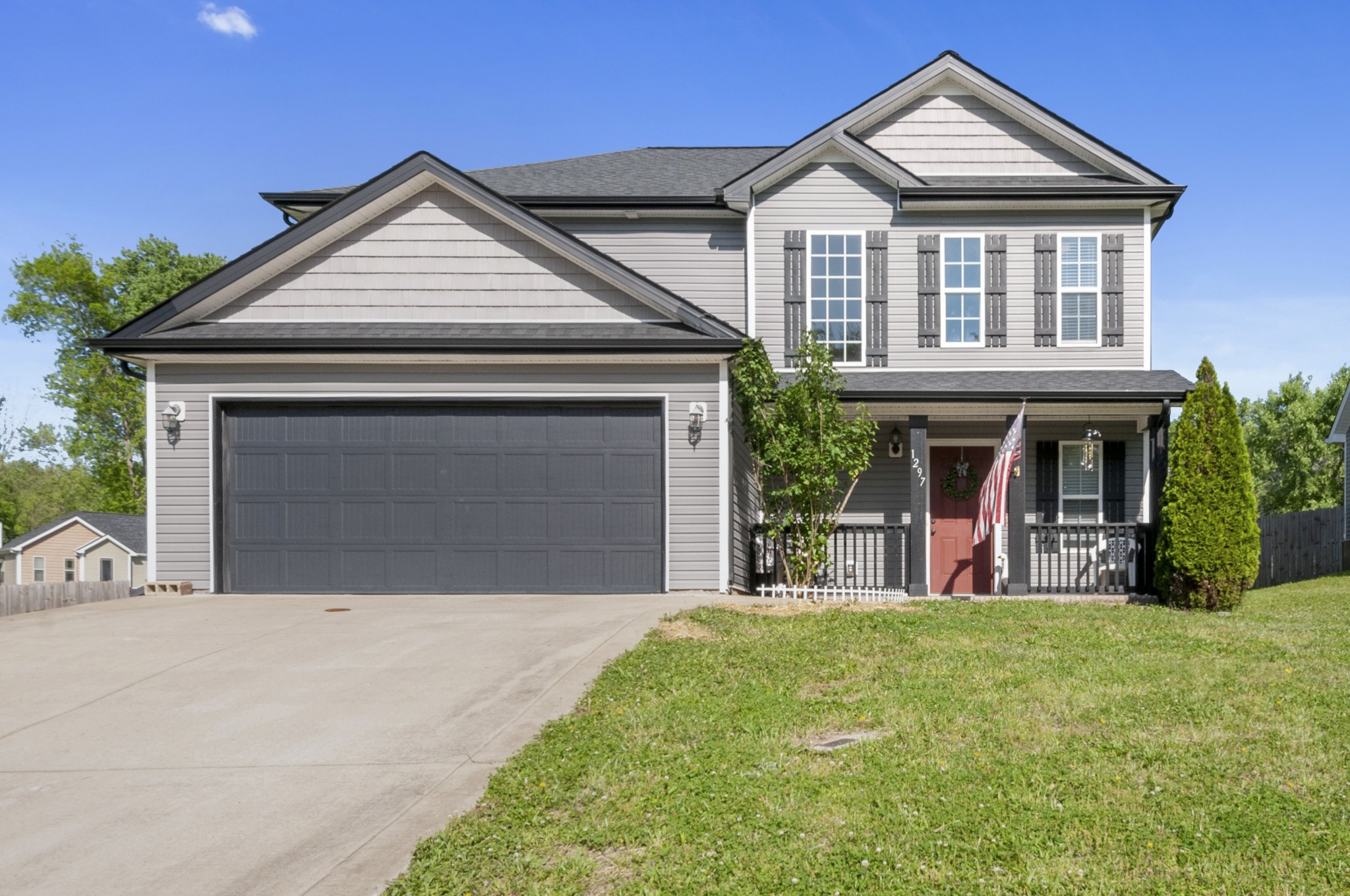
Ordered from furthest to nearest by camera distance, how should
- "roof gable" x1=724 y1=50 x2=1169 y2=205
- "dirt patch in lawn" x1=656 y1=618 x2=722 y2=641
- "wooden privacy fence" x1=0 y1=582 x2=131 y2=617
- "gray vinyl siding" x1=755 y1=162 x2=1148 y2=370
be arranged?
"gray vinyl siding" x1=755 y1=162 x2=1148 y2=370, "roof gable" x1=724 y1=50 x2=1169 y2=205, "wooden privacy fence" x1=0 y1=582 x2=131 y2=617, "dirt patch in lawn" x1=656 y1=618 x2=722 y2=641

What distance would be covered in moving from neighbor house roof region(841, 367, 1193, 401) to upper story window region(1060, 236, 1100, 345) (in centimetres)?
56

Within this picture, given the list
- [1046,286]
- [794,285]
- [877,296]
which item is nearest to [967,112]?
[1046,286]

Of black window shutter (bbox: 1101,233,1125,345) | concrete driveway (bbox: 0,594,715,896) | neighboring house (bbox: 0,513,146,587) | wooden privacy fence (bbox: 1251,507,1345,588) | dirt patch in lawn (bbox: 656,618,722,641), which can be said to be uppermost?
black window shutter (bbox: 1101,233,1125,345)

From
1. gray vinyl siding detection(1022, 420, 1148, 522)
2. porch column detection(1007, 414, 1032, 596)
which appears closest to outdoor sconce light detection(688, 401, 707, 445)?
porch column detection(1007, 414, 1032, 596)

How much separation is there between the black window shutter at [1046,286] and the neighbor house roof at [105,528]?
3468cm

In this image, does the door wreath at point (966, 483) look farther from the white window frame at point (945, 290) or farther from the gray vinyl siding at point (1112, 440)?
the white window frame at point (945, 290)

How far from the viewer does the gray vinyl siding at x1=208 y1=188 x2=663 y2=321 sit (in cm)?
1177

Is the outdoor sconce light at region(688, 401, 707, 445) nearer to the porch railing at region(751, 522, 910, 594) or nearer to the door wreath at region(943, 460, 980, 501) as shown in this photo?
the porch railing at region(751, 522, 910, 594)

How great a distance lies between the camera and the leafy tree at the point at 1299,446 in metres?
47.5

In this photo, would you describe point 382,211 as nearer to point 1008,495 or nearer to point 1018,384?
point 1018,384

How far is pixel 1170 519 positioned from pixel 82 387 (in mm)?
45317

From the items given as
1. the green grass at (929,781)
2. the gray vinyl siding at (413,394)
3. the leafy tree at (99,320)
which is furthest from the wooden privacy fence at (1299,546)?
the leafy tree at (99,320)

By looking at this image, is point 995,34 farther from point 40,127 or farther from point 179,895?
point 40,127

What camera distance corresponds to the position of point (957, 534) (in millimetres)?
13938
